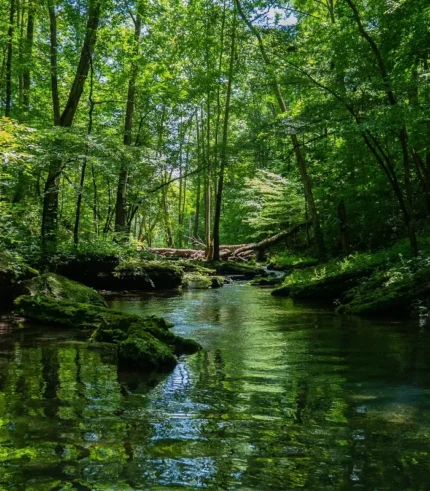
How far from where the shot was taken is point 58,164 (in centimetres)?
1330

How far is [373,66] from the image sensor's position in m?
10.5

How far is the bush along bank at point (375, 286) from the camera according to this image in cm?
898

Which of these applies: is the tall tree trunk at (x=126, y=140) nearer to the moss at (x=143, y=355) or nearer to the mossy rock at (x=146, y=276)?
the mossy rock at (x=146, y=276)

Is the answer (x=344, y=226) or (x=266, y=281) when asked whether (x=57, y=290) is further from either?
(x=344, y=226)

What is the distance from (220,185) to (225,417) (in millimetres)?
18081

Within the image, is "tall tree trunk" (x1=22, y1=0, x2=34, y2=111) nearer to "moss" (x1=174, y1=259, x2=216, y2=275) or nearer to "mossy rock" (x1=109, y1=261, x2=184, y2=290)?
"mossy rock" (x1=109, y1=261, x2=184, y2=290)

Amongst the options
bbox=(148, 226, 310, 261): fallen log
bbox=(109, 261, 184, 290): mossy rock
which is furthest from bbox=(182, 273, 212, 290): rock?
→ bbox=(148, 226, 310, 261): fallen log

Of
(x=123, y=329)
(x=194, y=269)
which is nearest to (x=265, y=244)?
(x=194, y=269)

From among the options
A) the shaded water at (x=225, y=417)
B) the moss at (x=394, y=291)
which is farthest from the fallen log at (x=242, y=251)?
the shaded water at (x=225, y=417)

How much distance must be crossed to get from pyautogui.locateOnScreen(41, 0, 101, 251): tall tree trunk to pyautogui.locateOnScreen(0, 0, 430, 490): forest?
7 centimetres

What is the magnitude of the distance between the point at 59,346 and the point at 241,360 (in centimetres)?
260

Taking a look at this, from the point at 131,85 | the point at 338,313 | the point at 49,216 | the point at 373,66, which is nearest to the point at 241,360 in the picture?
the point at 338,313

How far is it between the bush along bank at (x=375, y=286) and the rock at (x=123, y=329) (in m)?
4.57

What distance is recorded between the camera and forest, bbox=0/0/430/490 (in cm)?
582
